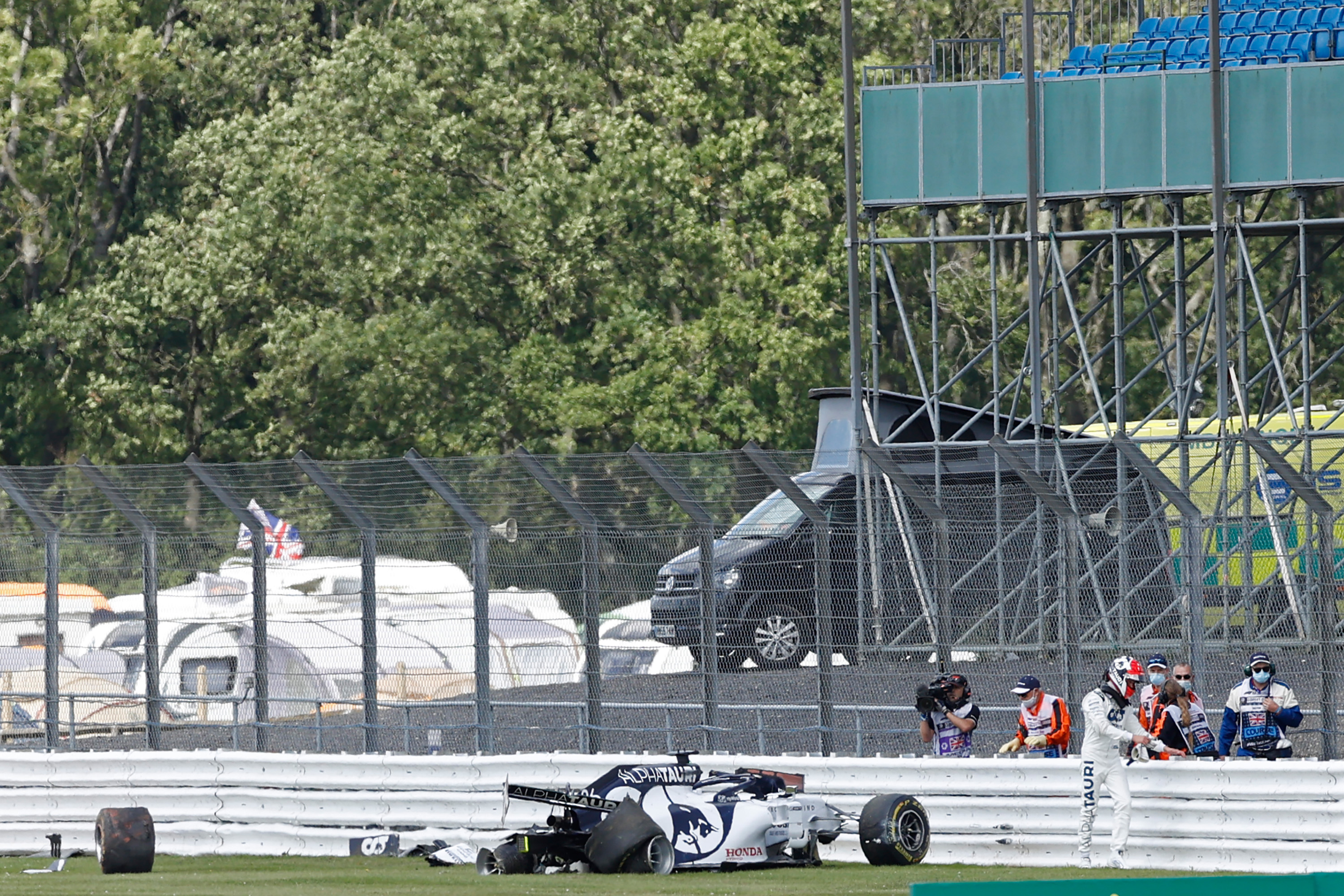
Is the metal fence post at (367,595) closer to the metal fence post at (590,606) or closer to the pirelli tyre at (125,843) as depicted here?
the metal fence post at (590,606)

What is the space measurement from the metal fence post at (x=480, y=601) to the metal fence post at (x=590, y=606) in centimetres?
53

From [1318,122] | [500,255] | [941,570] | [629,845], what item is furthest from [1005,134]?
[500,255]

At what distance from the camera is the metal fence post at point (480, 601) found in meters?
15.5

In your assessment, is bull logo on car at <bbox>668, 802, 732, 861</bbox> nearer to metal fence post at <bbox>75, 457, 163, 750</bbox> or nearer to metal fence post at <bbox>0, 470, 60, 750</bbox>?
metal fence post at <bbox>75, 457, 163, 750</bbox>

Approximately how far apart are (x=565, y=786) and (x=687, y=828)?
1662 millimetres

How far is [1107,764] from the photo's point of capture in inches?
540

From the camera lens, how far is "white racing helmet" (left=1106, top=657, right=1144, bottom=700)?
13859mm

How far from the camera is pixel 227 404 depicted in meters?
43.2

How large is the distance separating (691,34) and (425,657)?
24.0 metres

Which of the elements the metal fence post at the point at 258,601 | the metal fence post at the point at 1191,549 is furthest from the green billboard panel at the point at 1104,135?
the metal fence post at the point at 258,601

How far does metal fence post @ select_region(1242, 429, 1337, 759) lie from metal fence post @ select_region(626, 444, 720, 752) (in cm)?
353

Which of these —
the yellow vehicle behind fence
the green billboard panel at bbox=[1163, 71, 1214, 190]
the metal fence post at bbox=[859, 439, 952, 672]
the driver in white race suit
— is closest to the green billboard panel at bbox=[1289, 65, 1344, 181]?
the green billboard panel at bbox=[1163, 71, 1214, 190]

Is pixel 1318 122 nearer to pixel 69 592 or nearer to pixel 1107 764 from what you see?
pixel 1107 764

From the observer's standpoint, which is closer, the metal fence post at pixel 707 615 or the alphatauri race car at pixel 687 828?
the alphatauri race car at pixel 687 828
